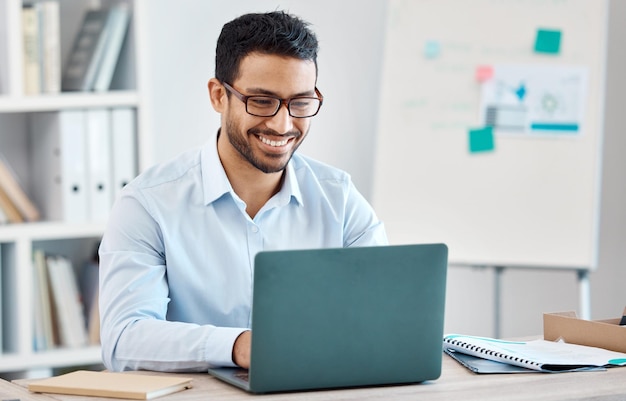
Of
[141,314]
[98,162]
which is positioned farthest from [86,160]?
[141,314]

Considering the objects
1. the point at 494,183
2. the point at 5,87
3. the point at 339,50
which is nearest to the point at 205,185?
the point at 5,87

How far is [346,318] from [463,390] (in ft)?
0.68

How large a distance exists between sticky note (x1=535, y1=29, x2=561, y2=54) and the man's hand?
1.98 metres

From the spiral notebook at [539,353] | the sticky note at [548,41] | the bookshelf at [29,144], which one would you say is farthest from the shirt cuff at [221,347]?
the sticky note at [548,41]

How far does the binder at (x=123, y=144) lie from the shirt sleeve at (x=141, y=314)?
1.19m

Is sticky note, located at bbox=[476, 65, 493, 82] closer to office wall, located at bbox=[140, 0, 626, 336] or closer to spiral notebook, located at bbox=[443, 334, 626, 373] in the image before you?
office wall, located at bbox=[140, 0, 626, 336]

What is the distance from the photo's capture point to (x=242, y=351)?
58.9 inches

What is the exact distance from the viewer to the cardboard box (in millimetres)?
1691

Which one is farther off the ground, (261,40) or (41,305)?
(261,40)

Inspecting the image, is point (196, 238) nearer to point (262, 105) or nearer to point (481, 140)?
point (262, 105)

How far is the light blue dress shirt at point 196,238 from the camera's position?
1700mm

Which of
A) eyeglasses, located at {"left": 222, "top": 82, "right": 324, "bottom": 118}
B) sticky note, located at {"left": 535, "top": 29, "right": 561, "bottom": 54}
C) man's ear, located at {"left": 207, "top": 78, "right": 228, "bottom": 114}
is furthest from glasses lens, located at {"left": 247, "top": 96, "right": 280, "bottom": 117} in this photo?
sticky note, located at {"left": 535, "top": 29, "right": 561, "bottom": 54}

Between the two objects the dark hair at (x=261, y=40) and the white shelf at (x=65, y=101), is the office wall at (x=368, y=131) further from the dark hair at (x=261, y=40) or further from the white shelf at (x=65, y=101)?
the dark hair at (x=261, y=40)

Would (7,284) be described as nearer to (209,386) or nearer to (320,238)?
(320,238)
